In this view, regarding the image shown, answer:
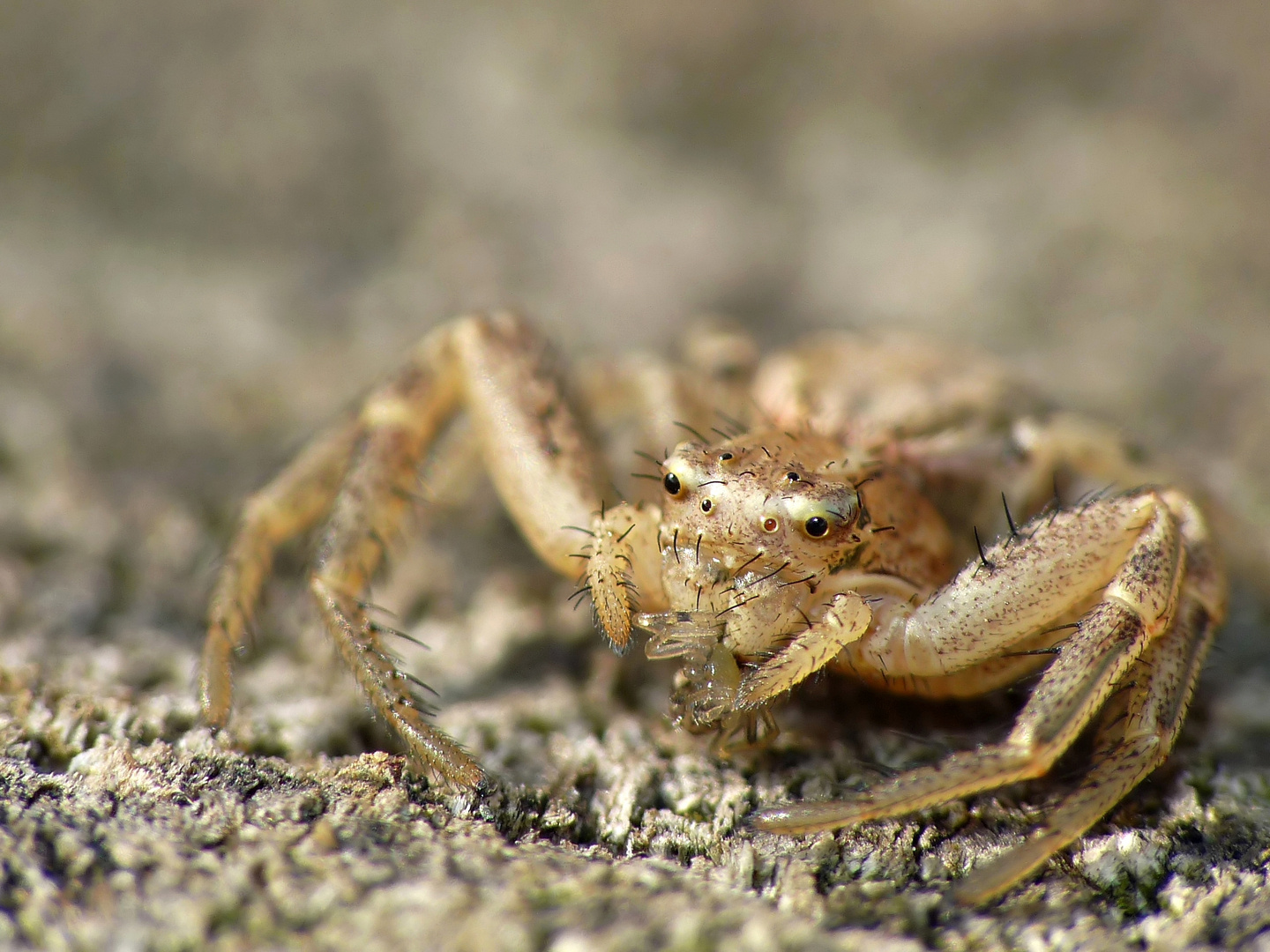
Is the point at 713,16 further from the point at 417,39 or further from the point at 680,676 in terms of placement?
the point at 680,676

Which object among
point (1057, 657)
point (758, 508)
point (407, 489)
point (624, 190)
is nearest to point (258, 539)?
point (407, 489)

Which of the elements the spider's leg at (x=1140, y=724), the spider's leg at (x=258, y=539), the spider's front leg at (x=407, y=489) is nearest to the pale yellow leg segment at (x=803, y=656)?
the spider's front leg at (x=407, y=489)

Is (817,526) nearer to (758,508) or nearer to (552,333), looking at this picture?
(758,508)

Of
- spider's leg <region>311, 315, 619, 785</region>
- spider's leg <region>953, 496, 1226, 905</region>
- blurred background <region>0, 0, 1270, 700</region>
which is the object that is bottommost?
spider's leg <region>953, 496, 1226, 905</region>

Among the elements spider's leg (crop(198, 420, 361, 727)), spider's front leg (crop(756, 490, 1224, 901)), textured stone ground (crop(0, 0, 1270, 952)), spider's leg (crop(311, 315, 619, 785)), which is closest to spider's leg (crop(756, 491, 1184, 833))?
spider's front leg (crop(756, 490, 1224, 901))

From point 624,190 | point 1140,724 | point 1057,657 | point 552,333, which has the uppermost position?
point 624,190

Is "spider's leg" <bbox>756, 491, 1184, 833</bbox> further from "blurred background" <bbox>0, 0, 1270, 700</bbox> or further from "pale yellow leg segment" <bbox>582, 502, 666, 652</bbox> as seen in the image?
"blurred background" <bbox>0, 0, 1270, 700</bbox>
